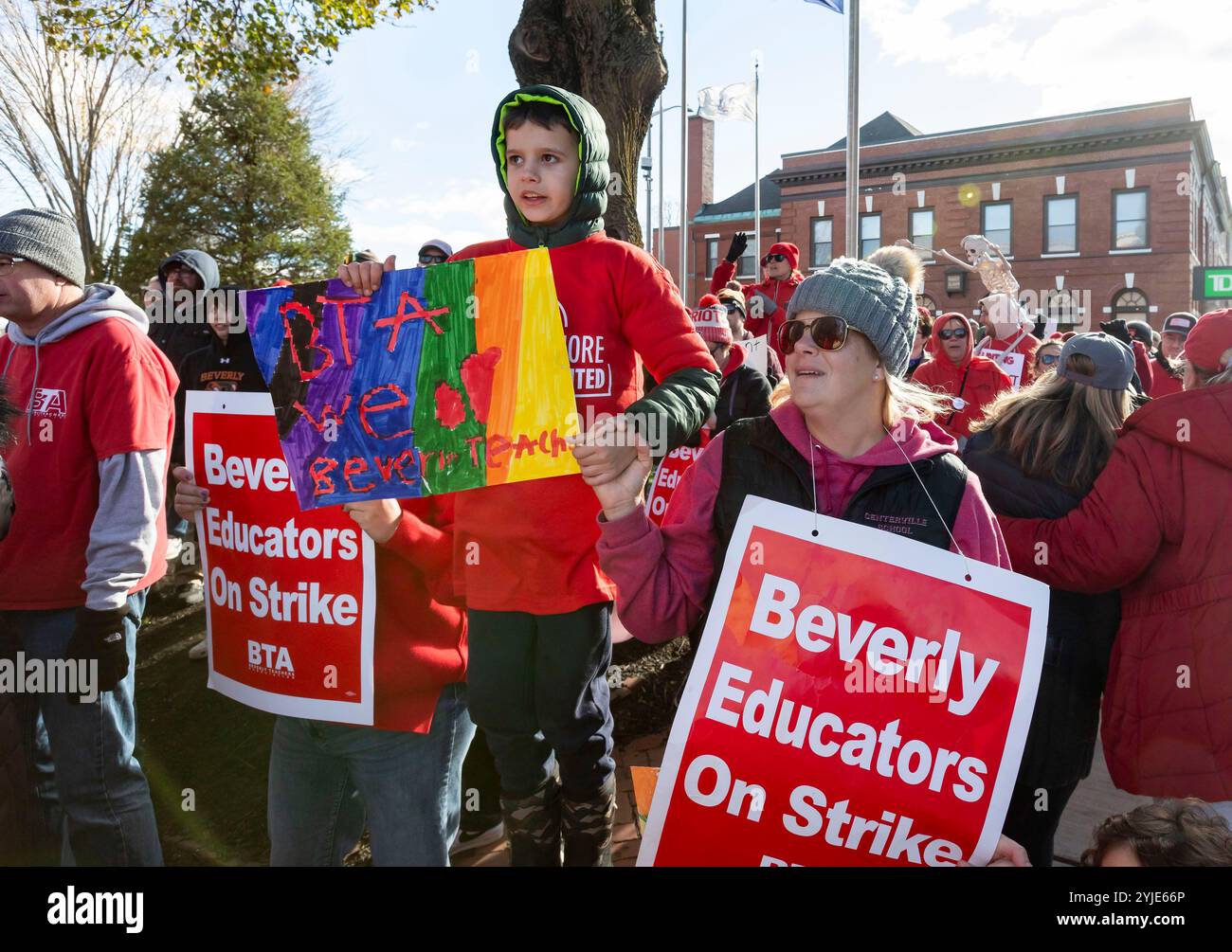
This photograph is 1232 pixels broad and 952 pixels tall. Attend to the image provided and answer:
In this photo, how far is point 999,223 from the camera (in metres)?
30.4

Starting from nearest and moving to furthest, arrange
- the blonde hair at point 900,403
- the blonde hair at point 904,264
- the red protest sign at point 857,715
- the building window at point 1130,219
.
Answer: the red protest sign at point 857,715
the blonde hair at point 900,403
the blonde hair at point 904,264
the building window at point 1130,219

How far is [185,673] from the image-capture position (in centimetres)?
496

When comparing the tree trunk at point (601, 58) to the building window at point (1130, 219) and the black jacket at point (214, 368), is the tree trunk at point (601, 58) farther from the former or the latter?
the building window at point (1130, 219)

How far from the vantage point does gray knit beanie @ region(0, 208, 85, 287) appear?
8.80ft

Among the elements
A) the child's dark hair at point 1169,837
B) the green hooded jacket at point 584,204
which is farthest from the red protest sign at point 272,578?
the child's dark hair at point 1169,837

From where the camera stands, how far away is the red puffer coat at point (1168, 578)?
7.95 ft

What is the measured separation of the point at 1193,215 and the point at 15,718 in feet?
113

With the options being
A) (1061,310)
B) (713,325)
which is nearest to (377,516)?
(713,325)

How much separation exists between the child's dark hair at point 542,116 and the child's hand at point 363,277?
599mm

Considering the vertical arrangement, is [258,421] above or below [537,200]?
below

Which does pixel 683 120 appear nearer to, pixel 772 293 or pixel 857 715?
pixel 772 293

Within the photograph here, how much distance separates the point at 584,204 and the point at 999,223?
31.9 metres
